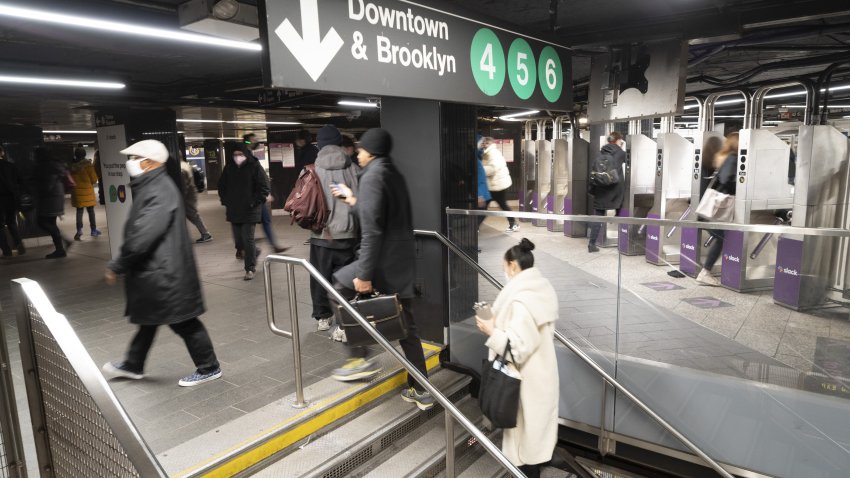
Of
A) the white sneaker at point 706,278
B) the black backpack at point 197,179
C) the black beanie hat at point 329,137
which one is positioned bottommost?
the white sneaker at point 706,278

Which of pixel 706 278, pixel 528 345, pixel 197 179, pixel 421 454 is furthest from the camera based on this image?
pixel 197 179

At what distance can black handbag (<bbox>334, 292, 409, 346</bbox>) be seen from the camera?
3139 millimetres

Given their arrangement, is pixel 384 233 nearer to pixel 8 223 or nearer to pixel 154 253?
pixel 154 253

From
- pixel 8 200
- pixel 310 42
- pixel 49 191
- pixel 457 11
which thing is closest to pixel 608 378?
pixel 457 11

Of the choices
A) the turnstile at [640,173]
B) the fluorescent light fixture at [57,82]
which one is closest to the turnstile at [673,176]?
the turnstile at [640,173]

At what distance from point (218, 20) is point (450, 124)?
1806 millimetres

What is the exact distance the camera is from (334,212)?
3.89 metres

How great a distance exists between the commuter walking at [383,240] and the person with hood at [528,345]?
579 mm

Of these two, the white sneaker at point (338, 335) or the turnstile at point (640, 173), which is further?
the turnstile at point (640, 173)

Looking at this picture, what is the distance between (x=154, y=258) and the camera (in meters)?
3.12

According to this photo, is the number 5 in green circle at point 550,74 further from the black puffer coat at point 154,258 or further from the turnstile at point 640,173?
the turnstile at point 640,173

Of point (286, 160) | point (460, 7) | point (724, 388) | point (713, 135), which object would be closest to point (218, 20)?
point (460, 7)

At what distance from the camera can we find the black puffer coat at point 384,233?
3150 millimetres

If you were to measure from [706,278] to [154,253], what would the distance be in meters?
3.58
